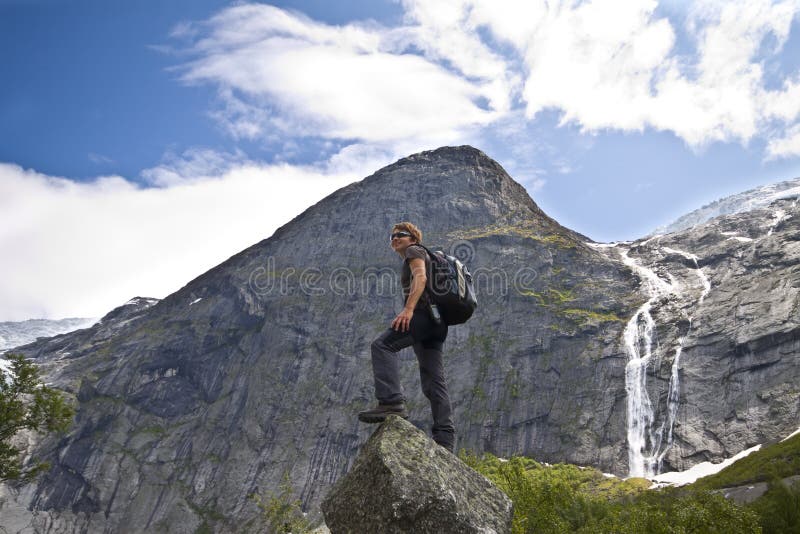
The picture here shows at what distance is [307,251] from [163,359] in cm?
5015

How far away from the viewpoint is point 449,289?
9.86 m

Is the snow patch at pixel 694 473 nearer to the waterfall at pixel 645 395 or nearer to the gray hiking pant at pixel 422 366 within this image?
the waterfall at pixel 645 395

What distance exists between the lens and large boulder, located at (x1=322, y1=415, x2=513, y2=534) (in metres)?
7.70

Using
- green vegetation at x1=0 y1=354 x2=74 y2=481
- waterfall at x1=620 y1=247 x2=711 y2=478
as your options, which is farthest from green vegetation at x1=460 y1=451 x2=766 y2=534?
waterfall at x1=620 y1=247 x2=711 y2=478

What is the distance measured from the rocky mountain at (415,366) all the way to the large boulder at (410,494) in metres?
91.2

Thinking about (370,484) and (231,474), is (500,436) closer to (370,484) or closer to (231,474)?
(231,474)

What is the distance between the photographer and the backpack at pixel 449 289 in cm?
987

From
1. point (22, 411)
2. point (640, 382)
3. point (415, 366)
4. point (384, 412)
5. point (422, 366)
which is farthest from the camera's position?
point (415, 366)

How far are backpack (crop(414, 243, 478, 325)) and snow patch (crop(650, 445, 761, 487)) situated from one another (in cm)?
8257

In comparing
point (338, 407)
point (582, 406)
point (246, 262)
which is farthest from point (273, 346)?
point (582, 406)

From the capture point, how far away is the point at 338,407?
421ft

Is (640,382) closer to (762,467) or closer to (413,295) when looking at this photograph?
(762,467)

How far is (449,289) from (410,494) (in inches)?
138

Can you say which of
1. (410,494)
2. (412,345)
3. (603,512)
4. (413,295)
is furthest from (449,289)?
(603,512)
